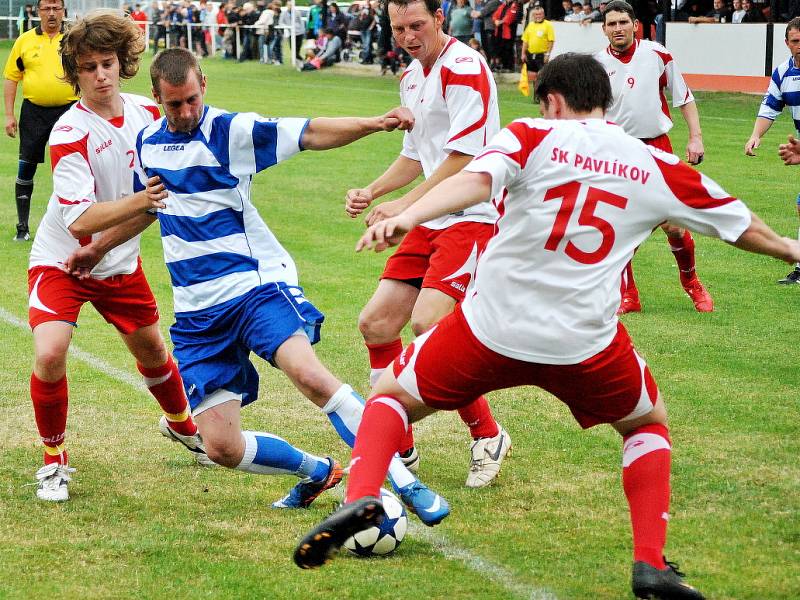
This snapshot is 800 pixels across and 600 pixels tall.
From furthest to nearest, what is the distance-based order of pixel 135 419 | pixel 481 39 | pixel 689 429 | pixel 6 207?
1. pixel 481 39
2. pixel 6 207
3. pixel 135 419
4. pixel 689 429

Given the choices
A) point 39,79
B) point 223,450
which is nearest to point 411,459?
point 223,450

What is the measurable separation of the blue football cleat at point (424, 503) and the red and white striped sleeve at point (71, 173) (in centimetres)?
196

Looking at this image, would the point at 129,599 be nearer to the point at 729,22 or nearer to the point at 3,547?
the point at 3,547

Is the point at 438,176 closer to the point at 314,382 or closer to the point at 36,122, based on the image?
the point at 314,382

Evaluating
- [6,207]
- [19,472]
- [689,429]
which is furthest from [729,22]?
[19,472]

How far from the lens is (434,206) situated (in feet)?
12.1

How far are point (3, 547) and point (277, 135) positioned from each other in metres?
2.05

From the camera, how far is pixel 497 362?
4.05 meters

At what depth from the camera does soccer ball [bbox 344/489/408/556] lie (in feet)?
15.5

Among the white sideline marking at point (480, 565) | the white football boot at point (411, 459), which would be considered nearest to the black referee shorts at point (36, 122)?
the white football boot at point (411, 459)

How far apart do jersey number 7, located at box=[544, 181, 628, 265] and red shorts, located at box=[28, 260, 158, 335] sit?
2.67 meters

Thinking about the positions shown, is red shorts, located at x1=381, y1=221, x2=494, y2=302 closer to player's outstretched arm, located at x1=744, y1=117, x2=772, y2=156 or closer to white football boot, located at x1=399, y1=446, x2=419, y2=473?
white football boot, located at x1=399, y1=446, x2=419, y2=473

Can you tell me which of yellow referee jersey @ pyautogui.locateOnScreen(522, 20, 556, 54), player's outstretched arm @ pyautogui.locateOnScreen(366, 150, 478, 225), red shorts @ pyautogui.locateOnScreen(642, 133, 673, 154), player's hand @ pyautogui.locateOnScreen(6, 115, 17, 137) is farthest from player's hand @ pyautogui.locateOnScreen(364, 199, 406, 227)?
yellow referee jersey @ pyautogui.locateOnScreen(522, 20, 556, 54)

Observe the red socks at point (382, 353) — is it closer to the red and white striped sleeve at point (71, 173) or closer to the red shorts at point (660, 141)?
the red and white striped sleeve at point (71, 173)
